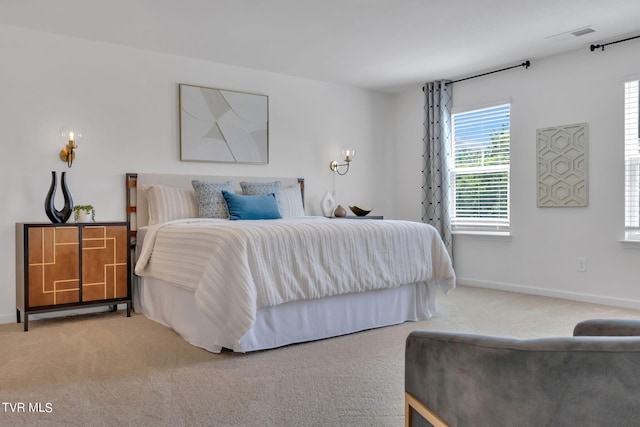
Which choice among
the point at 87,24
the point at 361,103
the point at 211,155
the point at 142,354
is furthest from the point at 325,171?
the point at 142,354

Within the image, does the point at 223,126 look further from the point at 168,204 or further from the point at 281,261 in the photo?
the point at 281,261

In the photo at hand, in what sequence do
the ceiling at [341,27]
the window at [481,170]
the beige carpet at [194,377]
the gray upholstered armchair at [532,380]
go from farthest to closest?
the window at [481,170], the ceiling at [341,27], the beige carpet at [194,377], the gray upholstered armchair at [532,380]

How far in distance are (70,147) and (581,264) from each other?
4625 millimetres

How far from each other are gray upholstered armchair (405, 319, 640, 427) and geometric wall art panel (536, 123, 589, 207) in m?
3.81

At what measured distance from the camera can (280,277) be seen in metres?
2.82

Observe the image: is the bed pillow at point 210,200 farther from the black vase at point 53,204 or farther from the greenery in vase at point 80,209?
the black vase at point 53,204

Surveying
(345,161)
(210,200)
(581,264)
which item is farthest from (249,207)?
(581,264)

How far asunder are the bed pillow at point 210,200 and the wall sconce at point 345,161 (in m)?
1.68

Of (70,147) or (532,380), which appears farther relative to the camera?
(70,147)

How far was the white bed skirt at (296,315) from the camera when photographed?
283 cm

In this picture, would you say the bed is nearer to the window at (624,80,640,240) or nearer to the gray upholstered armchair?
the gray upholstered armchair

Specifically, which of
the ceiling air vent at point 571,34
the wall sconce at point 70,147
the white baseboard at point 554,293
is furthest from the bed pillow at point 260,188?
the ceiling air vent at point 571,34

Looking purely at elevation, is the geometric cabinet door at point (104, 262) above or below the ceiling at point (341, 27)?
below

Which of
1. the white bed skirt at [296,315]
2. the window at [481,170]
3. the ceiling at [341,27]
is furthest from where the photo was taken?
the window at [481,170]
